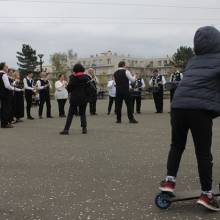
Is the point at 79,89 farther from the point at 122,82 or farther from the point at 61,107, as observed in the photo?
the point at 61,107

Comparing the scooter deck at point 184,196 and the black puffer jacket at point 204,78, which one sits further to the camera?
the scooter deck at point 184,196

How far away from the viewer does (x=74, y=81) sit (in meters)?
13.3

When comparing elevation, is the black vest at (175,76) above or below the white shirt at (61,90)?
above

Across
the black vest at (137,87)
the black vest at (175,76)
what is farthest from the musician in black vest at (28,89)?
the black vest at (175,76)

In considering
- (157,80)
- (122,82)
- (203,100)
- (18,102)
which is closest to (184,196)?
(203,100)

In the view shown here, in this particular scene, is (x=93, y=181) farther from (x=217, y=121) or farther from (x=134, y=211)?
(x=217, y=121)

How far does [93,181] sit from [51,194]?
2.80 feet

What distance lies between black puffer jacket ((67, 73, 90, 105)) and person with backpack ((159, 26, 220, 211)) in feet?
25.6

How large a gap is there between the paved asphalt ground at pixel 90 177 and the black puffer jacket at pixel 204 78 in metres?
1.16

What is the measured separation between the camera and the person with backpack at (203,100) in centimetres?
540

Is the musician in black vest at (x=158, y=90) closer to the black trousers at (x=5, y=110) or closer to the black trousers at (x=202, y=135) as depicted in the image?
the black trousers at (x=5, y=110)

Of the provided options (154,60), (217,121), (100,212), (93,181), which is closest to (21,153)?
(93,181)

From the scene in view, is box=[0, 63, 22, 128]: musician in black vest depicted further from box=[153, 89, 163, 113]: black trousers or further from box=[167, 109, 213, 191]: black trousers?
box=[167, 109, 213, 191]: black trousers

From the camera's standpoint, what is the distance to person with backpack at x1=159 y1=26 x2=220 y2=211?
5398mm
